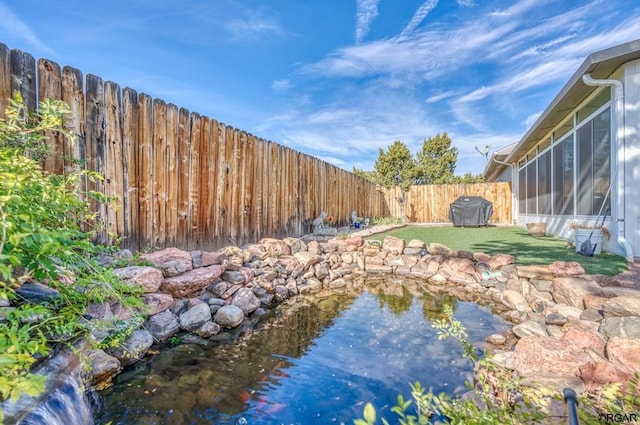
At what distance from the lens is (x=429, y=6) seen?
19.7 ft

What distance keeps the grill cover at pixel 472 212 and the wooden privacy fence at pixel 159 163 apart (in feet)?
24.7

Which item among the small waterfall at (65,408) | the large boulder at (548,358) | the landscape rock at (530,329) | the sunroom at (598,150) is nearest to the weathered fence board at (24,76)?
the small waterfall at (65,408)

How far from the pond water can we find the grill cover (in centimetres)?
826

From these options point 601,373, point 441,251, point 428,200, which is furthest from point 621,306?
point 428,200

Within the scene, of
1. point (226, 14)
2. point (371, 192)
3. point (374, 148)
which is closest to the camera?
point (226, 14)

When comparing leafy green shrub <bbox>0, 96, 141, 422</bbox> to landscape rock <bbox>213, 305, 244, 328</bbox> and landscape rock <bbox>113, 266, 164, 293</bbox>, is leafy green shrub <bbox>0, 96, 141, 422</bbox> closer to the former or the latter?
landscape rock <bbox>113, 266, 164, 293</bbox>

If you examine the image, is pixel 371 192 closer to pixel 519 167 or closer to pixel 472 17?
pixel 519 167

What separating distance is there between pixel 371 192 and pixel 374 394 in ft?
33.0

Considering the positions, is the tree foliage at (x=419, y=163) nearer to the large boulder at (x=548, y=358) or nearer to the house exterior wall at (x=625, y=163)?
the house exterior wall at (x=625, y=163)

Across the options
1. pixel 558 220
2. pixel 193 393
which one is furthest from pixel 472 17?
pixel 193 393

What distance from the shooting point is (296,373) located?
7.09 feet

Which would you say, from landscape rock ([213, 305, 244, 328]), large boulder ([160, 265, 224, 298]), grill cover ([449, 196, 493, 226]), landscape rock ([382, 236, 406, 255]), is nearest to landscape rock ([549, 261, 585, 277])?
landscape rock ([382, 236, 406, 255])

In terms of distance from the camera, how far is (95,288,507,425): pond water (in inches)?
69.0

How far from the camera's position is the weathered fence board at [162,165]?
8.68 ft
